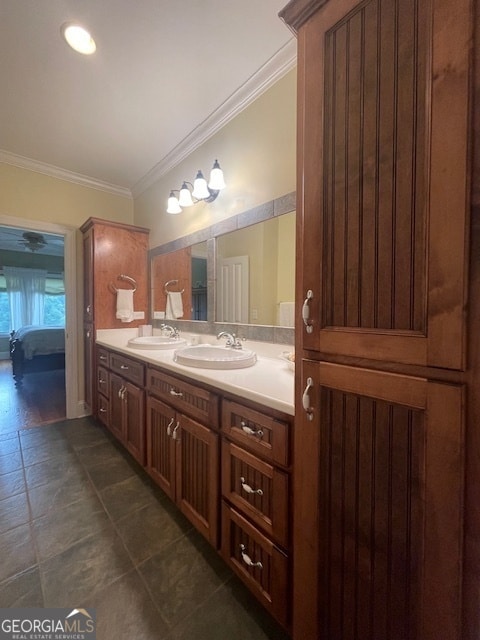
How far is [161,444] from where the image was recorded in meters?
1.54

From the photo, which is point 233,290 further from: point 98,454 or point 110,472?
point 98,454

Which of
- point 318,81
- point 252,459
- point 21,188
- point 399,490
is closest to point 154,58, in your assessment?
point 318,81

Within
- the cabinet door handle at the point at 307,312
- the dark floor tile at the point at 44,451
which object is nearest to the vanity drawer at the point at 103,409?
the dark floor tile at the point at 44,451

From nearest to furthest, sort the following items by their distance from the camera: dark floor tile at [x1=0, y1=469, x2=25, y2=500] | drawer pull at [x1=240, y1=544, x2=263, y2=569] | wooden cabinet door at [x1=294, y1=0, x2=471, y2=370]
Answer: wooden cabinet door at [x1=294, y1=0, x2=471, y2=370], drawer pull at [x1=240, y1=544, x2=263, y2=569], dark floor tile at [x1=0, y1=469, x2=25, y2=500]

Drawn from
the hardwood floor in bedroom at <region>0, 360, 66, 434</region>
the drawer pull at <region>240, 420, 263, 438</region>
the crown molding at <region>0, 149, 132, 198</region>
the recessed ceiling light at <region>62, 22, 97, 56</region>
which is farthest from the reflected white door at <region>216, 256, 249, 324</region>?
the hardwood floor in bedroom at <region>0, 360, 66, 434</region>

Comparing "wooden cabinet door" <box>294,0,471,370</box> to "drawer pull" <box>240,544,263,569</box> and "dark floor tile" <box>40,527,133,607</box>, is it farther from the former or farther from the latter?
"dark floor tile" <box>40,527,133,607</box>

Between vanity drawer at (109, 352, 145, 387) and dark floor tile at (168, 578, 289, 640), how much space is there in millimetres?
1085

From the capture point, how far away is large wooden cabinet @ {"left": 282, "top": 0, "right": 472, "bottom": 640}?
531mm

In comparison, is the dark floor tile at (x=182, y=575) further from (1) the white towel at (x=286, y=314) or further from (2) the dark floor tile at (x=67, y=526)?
(1) the white towel at (x=286, y=314)

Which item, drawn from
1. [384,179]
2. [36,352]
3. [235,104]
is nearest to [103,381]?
[235,104]

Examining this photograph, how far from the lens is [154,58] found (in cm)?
148

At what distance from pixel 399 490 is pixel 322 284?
0.51 m

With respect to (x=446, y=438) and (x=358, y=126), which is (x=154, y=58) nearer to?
(x=358, y=126)

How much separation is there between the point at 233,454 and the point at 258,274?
1083 mm
